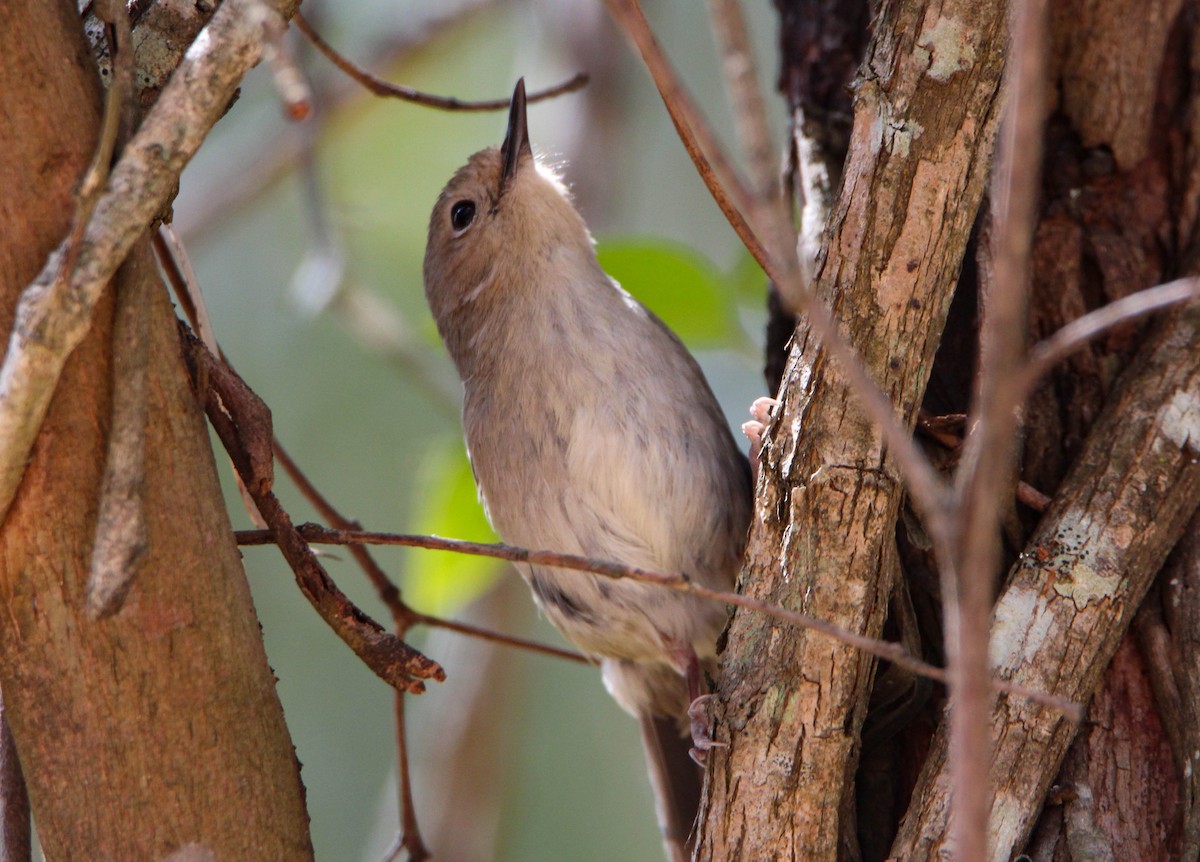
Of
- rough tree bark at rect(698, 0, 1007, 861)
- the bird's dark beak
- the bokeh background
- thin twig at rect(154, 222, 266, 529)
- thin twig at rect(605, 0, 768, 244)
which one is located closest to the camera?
thin twig at rect(605, 0, 768, 244)

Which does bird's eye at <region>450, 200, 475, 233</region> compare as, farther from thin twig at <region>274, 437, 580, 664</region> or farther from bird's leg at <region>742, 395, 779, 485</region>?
bird's leg at <region>742, 395, 779, 485</region>

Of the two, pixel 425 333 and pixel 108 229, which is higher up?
pixel 425 333

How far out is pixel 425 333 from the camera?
11.3ft

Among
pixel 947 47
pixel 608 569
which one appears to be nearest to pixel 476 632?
pixel 608 569

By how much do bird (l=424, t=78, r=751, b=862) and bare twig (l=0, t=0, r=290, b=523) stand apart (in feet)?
3.70

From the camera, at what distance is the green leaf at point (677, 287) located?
3092 millimetres

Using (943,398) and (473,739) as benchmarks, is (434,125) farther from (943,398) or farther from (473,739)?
(943,398)

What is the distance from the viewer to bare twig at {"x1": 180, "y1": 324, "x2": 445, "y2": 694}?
6.48ft

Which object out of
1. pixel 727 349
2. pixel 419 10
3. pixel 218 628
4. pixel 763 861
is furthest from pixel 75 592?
pixel 419 10

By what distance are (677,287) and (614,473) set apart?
2.17 ft

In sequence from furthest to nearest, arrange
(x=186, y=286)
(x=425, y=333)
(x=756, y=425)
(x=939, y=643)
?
(x=425, y=333) < (x=756, y=425) < (x=939, y=643) < (x=186, y=286)

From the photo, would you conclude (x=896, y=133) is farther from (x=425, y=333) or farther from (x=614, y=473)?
(x=425, y=333)

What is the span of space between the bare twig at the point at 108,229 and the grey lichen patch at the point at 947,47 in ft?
3.43

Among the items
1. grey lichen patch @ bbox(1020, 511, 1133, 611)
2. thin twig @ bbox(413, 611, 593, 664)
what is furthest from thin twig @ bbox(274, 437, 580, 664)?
grey lichen patch @ bbox(1020, 511, 1133, 611)
